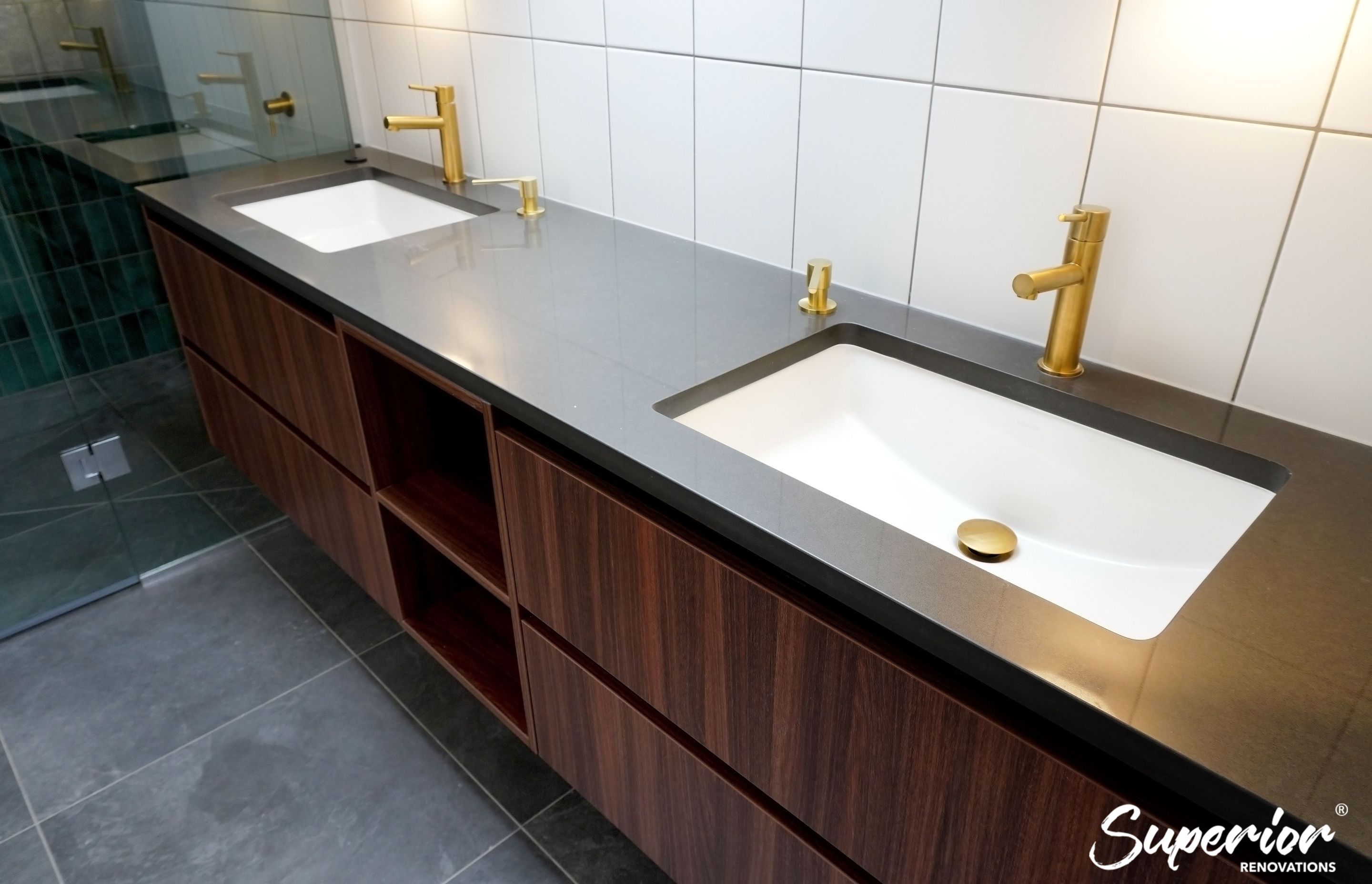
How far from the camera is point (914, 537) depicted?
818 mm

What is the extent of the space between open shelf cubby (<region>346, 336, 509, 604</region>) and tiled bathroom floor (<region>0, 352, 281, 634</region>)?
950mm

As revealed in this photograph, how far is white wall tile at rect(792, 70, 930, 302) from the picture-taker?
123 centimetres

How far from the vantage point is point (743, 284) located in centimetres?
141

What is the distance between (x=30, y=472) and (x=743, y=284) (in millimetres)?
1666

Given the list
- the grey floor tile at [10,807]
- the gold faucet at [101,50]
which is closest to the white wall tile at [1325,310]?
the grey floor tile at [10,807]

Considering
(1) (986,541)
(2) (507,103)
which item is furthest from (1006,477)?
(2) (507,103)

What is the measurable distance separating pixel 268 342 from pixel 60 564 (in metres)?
0.87

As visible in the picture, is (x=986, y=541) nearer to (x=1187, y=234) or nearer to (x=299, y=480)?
(x=1187, y=234)

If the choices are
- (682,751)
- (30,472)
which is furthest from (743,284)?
(30,472)

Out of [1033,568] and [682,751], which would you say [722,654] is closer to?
[682,751]

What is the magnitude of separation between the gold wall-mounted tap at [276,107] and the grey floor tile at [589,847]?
1.56 meters

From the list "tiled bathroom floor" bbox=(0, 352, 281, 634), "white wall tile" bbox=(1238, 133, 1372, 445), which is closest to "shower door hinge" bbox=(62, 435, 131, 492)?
"tiled bathroom floor" bbox=(0, 352, 281, 634)

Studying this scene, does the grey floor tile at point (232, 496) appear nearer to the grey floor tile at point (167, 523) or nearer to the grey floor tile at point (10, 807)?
the grey floor tile at point (167, 523)

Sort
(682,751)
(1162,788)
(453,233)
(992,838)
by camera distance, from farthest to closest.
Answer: (453,233), (682,751), (992,838), (1162,788)
